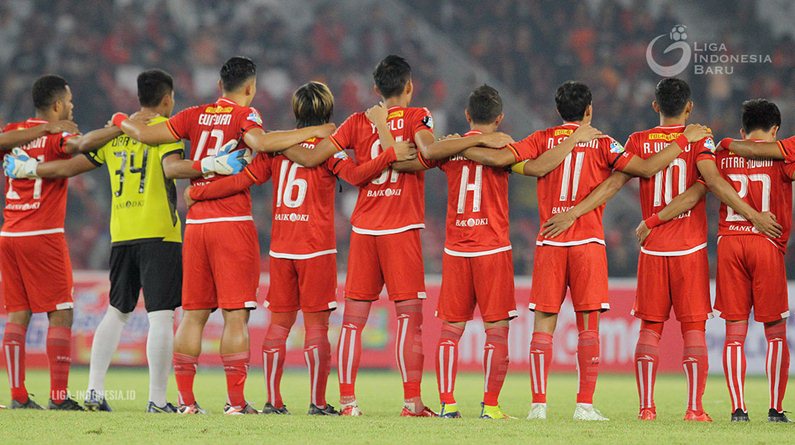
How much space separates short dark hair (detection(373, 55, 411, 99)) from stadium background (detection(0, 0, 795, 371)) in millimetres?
9442

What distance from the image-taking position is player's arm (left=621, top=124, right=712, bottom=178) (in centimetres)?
638

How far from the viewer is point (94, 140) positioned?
280 inches

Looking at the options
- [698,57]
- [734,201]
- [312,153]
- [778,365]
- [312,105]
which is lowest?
[778,365]

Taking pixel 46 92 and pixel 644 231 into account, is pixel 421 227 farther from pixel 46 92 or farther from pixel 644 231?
pixel 46 92

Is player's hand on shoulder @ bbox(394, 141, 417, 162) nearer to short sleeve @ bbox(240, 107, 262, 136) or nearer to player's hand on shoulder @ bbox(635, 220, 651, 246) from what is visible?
short sleeve @ bbox(240, 107, 262, 136)

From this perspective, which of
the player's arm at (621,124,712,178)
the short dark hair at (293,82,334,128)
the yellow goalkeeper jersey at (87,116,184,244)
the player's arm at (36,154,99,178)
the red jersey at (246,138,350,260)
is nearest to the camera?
the player's arm at (621,124,712,178)

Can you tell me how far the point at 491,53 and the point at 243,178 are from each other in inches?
465

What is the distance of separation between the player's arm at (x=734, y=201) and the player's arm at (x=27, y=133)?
14.5 ft

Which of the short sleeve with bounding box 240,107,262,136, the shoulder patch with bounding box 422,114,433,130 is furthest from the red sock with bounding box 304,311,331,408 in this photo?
the shoulder patch with bounding box 422,114,433,130

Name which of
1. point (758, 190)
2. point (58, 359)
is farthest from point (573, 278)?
point (58, 359)

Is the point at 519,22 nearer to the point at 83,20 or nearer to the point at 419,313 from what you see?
the point at 83,20

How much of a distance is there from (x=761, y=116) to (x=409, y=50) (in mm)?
11897

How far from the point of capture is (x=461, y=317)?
6.57m

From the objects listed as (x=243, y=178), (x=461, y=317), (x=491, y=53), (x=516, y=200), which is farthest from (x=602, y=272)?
(x=491, y=53)
